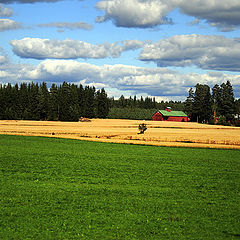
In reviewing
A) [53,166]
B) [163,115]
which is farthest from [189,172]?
[163,115]

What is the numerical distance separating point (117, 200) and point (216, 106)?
141001mm

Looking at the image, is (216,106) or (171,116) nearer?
(216,106)

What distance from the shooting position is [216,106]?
15300 cm

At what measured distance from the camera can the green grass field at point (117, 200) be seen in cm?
1380

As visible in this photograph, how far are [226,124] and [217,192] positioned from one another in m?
110

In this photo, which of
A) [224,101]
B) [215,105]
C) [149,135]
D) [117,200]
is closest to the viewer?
[117,200]

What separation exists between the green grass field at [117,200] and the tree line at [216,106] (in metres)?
105

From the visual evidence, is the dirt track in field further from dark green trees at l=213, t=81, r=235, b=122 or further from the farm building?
Result: the farm building

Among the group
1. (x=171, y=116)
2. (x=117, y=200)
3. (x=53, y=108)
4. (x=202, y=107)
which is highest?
(x=202, y=107)

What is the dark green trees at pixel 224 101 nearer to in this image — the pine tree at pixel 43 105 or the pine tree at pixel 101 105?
the pine tree at pixel 101 105

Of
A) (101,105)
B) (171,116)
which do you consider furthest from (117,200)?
(101,105)

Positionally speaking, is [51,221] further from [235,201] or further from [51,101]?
[51,101]

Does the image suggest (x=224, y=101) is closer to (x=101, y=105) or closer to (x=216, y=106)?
(x=216, y=106)

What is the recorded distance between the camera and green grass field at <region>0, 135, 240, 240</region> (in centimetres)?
1380
